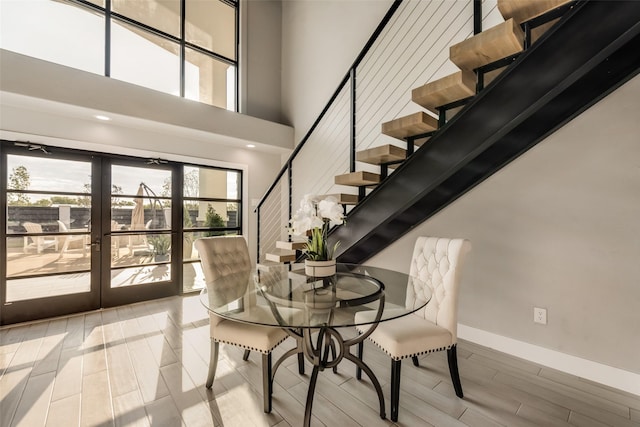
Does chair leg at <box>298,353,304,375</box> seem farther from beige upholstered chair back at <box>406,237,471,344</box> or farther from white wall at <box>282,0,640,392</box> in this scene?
white wall at <box>282,0,640,392</box>

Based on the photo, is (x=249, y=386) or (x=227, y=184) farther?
(x=227, y=184)

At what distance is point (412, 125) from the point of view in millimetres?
2070

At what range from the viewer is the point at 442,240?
2.04 m

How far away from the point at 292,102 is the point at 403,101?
221cm

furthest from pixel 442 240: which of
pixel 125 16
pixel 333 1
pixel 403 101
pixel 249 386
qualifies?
pixel 125 16

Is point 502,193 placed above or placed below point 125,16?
below

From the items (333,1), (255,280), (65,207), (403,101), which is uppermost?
(333,1)

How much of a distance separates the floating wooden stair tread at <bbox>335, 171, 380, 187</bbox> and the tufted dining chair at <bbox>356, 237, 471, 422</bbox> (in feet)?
2.28

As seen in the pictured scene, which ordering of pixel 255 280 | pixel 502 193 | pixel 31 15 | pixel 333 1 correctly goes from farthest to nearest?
1. pixel 333 1
2. pixel 31 15
3. pixel 502 193
4. pixel 255 280

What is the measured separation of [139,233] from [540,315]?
4420 mm

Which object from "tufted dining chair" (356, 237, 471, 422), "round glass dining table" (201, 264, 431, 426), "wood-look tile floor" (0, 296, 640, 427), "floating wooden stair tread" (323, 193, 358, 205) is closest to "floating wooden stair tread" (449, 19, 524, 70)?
"tufted dining chair" (356, 237, 471, 422)

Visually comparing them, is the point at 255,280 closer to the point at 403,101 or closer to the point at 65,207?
the point at 403,101

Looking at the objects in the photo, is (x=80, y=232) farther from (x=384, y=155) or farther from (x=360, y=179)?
(x=384, y=155)

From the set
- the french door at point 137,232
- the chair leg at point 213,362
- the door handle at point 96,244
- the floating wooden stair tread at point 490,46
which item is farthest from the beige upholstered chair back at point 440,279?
the door handle at point 96,244
